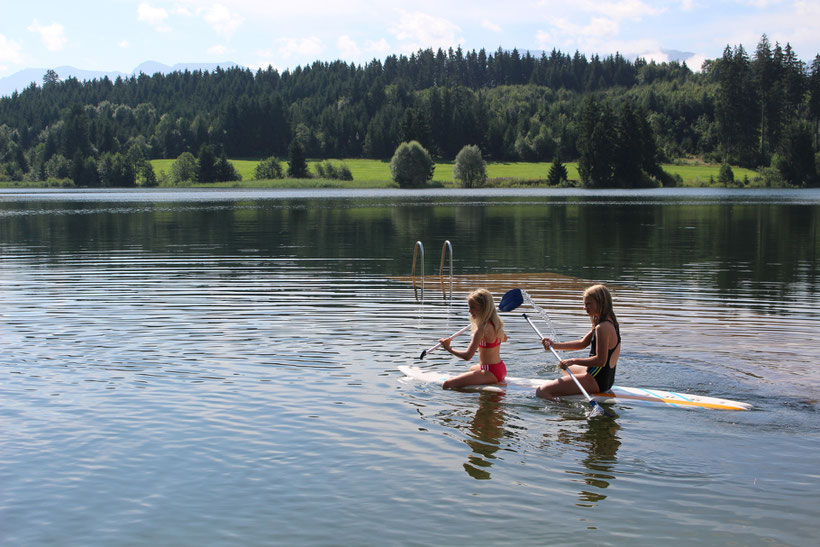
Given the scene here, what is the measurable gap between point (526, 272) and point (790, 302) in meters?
10.3

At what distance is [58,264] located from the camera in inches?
1395

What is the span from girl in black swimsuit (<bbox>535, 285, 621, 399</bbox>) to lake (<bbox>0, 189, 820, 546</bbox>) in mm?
382

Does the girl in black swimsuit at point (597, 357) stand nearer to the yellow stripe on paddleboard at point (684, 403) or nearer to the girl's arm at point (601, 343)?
the girl's arm at point (601, 343)

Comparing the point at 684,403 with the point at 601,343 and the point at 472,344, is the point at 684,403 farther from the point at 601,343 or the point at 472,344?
the point at 472,344

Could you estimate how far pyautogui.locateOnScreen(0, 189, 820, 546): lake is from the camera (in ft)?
30.3

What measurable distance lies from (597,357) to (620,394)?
0.77 metres

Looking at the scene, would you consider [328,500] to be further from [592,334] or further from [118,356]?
[118,356]

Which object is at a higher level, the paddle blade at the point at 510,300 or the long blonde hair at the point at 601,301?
the long blonde hair at the point at 601,301

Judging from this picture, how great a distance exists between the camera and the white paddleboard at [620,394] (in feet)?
43.5

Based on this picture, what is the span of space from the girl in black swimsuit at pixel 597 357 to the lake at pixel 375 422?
0.38m

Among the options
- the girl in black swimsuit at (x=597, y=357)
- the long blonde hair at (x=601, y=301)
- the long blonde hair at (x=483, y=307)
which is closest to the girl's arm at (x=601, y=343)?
the girl in black swimsuit at (x=597, y=357)

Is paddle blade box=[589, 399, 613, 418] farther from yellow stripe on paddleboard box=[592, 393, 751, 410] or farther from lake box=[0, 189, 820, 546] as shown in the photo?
yellow stripe on paddleboard box=[592, 393, 751, 410]

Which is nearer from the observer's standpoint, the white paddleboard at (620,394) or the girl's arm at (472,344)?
the white paddleboard at (620,394)

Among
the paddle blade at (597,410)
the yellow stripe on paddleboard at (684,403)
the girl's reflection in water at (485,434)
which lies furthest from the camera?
the yellow stripe on paddleboard at (684,403)
